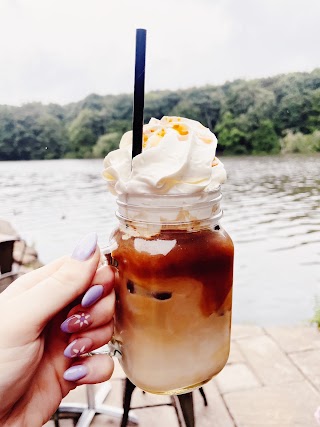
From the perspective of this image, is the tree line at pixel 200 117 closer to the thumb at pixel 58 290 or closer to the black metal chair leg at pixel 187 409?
the black metal chair leg at pixel 187 409

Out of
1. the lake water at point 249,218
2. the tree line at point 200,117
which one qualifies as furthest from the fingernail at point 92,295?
the tree line at point 200,117

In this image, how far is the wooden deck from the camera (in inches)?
70.3

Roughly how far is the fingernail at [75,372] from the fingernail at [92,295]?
0.14 metres

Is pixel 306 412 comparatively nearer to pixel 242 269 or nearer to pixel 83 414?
pixel 83 414

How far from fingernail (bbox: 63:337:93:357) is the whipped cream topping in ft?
0.83

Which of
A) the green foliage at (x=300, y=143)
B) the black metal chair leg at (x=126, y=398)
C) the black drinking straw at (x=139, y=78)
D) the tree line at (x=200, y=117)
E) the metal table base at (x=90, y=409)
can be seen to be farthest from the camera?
the green foliage at (x=300, y=143)

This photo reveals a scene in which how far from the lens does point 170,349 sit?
0.66 meters

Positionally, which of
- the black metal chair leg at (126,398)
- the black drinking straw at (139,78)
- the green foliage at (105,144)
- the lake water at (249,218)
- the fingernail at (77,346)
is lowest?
the lake water at (249,218)

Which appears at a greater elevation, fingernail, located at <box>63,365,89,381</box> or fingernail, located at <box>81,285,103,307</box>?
fingernail, located at <box>81,285,103,307</box>

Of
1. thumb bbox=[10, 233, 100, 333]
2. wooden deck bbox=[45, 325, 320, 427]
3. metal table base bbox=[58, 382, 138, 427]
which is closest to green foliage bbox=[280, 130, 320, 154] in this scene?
wooden deck bbox=[45, 325, 320, 427]

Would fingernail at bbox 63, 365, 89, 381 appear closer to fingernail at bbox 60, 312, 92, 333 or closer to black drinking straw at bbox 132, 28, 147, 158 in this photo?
fingernail at bbox 60, 312, 92, 333

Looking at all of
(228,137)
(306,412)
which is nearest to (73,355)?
(306,412)

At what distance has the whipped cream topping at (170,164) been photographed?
64cm

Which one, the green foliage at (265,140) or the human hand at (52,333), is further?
the green foliage at (265,140)
